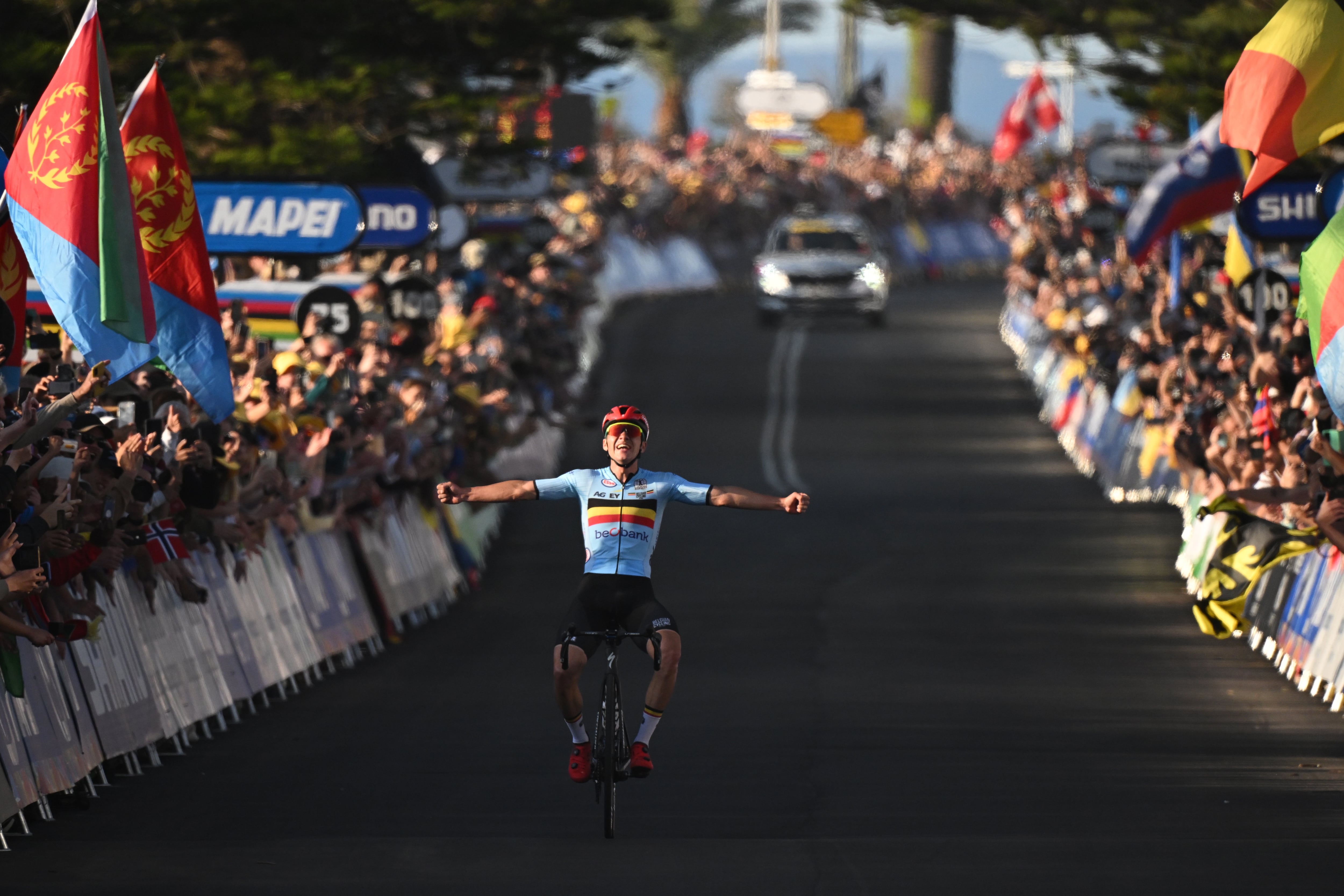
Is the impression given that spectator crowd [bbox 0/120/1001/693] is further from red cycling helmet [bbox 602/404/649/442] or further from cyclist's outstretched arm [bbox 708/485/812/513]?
cyclist's outstretched arm [bbox 708/485/812/513]

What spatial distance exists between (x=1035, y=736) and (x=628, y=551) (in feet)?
11.0

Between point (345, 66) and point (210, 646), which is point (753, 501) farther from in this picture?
point (345, 66)

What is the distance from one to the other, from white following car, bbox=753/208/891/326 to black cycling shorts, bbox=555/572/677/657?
35.6 metres

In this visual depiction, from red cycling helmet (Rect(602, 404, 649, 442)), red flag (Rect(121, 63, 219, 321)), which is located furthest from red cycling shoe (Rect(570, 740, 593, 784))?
red flag (Rect(121, 63, 219, 321))

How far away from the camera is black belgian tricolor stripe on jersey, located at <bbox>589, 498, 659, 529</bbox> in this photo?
12852 mm

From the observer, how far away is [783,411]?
37.8 meters

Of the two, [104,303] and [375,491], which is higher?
[104,303]

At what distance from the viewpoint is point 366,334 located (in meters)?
→ 22.7

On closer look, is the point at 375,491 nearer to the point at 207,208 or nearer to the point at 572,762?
the point at 207,208

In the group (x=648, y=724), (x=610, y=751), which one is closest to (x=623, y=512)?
(x=648, y=724)

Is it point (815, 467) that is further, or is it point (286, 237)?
point (815, 467)

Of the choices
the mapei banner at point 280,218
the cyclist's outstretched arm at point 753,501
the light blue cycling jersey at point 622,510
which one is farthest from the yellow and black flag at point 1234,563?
Answer: the mapei banner at point 280,218

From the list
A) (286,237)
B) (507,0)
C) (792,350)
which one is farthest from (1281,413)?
(792,350)

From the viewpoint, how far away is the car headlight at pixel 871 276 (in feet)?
159
